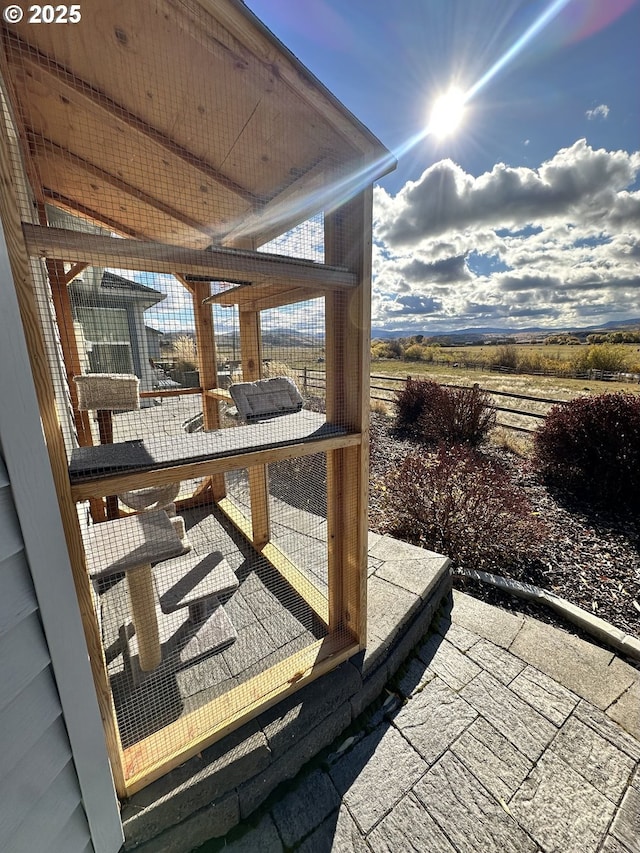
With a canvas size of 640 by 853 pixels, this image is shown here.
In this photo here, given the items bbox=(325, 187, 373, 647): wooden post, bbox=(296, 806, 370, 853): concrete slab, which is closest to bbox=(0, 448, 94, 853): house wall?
bbox=(296, 806, 370, 853): concrete slab

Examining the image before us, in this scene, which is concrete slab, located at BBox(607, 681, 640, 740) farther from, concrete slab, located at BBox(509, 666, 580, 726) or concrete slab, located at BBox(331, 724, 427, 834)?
concrete slab, located at BBox(331, 724, 427, 834)

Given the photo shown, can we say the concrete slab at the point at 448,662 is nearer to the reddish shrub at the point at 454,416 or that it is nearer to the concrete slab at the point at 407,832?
the concrete slab at the point at 407,832

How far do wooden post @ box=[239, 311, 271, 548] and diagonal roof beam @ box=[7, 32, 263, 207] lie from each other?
0.86m

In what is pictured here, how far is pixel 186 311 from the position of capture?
1.69m

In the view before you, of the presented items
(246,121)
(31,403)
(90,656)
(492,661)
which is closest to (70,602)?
(90,656)

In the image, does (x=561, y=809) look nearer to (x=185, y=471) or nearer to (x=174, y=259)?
(x=185, y=471)

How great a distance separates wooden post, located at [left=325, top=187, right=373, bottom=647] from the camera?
1326mm

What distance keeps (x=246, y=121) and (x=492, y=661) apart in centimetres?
273

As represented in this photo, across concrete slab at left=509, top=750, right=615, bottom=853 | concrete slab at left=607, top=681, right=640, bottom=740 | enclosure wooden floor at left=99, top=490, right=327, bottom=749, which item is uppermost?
enclosure wooden floor at left=99, top=490, right=327, bottom=749

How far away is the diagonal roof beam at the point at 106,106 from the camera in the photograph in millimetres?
980

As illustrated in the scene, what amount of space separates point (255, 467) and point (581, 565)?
8.84 ft

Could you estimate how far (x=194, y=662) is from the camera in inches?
68.2

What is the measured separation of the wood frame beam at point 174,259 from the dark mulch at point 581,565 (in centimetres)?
244

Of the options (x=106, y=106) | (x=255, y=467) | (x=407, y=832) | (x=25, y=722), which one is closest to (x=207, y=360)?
(x=255, y=467)
